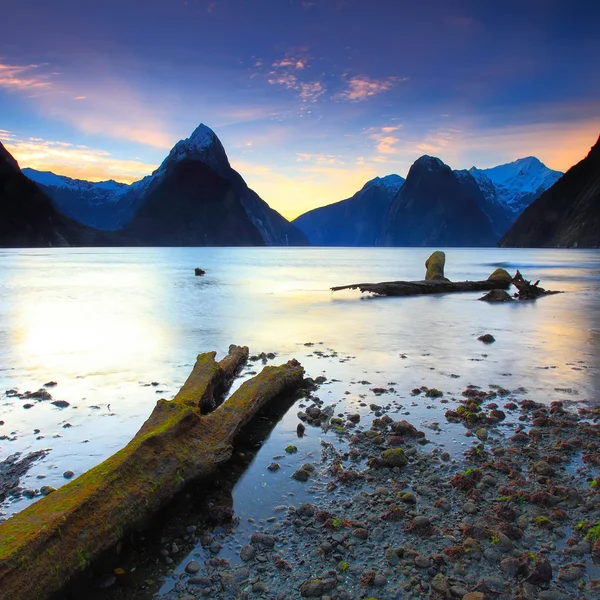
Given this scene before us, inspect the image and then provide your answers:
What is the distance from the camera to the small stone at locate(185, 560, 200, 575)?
4719 mm

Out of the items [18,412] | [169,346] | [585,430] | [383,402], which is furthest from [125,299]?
[585,430]

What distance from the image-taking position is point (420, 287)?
3353cm

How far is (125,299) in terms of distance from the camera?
33.0m

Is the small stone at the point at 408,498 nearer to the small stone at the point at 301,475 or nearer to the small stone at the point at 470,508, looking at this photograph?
the small stone at the point at 470,508

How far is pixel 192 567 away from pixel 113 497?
3.61ft

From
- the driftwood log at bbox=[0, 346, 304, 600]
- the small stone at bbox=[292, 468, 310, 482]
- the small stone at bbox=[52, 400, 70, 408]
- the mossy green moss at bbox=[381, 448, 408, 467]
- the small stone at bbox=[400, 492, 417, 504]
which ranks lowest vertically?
the small stone at bbox=[52, 400, 70, 408]

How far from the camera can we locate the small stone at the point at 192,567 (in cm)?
472

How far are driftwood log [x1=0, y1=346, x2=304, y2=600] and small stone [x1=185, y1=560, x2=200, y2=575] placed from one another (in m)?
0.77

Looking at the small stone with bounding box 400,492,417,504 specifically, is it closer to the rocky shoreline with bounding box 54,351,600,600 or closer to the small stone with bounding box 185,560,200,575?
the rocky shoreline with bounding box 54,351,600,600

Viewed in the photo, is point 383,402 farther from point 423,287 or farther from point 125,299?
point 125,299

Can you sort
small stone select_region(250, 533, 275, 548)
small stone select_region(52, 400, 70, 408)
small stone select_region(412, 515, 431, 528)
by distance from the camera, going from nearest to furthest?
small stone select_region(250, 533, 275, 548) → small stone select_region(412, 515, 431, 528) → small stone select_region(52, 400, 70, 408)

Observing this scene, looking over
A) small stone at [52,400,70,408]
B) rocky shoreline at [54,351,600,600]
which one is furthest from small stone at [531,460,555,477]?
small stone at [52,400,70,408]

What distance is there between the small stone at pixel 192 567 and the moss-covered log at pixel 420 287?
87.8 feet

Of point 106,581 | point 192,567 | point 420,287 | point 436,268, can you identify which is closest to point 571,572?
point 192,567
